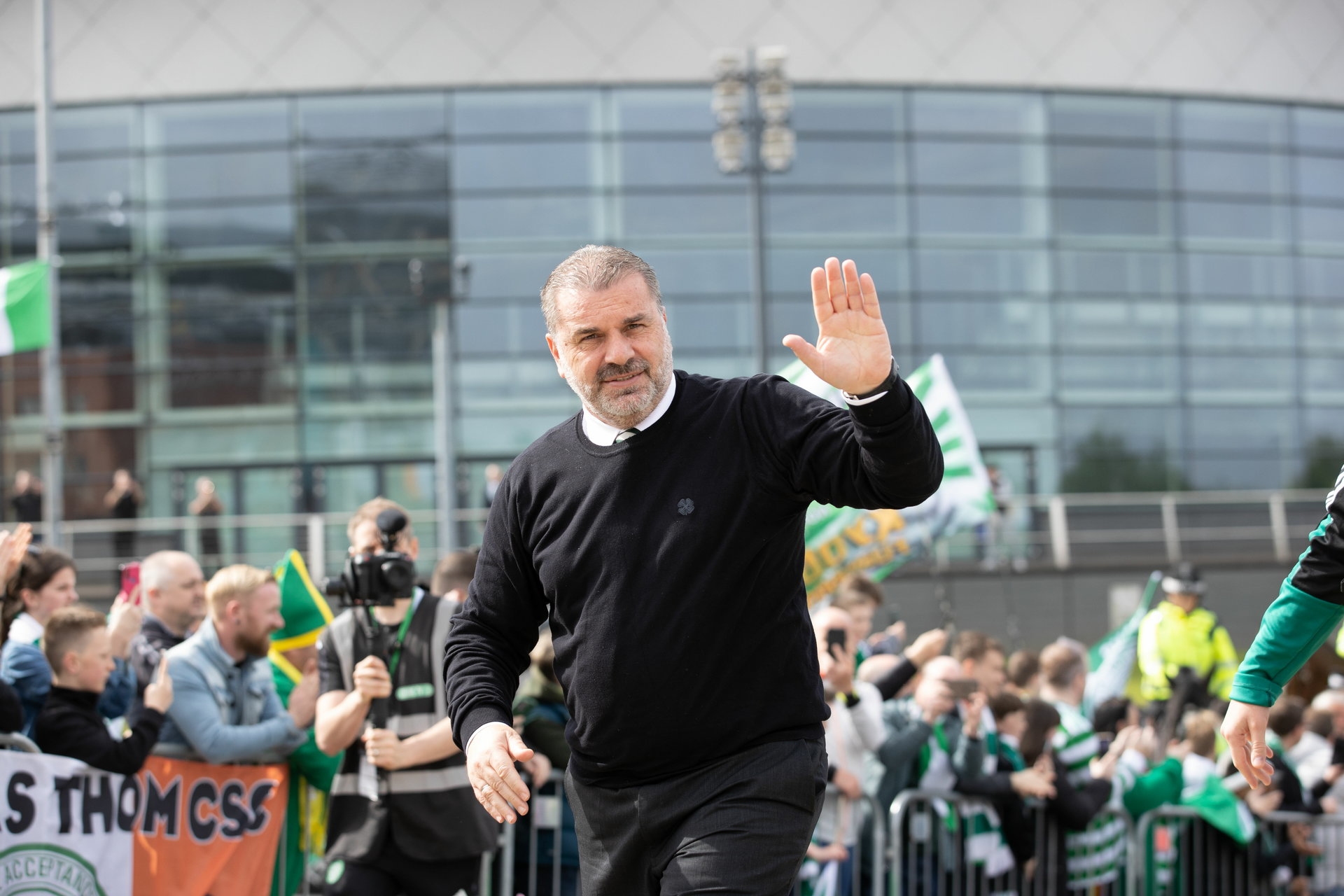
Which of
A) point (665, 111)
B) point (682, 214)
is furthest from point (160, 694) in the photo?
point (665, 111)

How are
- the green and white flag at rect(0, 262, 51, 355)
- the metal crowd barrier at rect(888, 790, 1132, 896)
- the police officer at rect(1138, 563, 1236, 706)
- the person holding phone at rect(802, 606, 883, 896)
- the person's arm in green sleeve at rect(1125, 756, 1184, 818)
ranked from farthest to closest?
the green and white flag at rect(0, 262, 51, 355) < the police officer at rect(1138, 563, 1236, 706) < the person's arm in green sleeve at rect(1125, 756, 1184, 818) < the metal crowd barrier at rect(888, 790, 1132, 896) < the person holding phone at rect(802, 606, 883, 896)

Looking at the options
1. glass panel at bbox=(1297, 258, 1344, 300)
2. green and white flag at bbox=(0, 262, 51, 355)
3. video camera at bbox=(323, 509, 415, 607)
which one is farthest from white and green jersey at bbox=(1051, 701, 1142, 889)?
glass panel at bbox=(1297, 258, 1344, 300)

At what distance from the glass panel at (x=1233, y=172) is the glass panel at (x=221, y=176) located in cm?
1732

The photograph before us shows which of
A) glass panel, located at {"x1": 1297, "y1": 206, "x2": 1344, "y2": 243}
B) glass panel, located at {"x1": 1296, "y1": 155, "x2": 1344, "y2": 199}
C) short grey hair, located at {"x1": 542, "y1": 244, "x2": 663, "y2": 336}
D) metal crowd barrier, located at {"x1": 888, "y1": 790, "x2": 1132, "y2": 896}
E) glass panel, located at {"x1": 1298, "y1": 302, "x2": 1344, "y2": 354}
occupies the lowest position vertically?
metal crowd barrier, located at {"x1": 888, "y1": 790, "x2": 1132, "y2": 896}

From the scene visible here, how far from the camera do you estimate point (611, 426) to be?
329 cm

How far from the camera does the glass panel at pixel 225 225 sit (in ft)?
86.8

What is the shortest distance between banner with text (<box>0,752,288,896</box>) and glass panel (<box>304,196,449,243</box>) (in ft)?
69.4

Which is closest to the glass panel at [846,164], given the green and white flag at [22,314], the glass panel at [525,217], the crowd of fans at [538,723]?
the glass panel at [525,217]

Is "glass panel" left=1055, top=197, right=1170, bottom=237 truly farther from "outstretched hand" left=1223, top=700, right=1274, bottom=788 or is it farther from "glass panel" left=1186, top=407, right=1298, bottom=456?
"outstretched hand" left=1223, top=700, right=1274, bottom=788

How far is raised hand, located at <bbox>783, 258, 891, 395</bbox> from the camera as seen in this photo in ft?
9.33

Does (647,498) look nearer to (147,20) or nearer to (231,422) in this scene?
(231,422)

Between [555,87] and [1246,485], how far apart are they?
15.5m

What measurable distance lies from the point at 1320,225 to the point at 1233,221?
83.5 inches

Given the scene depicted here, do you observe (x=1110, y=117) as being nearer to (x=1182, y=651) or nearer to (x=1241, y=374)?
(x=1241, y=374)
